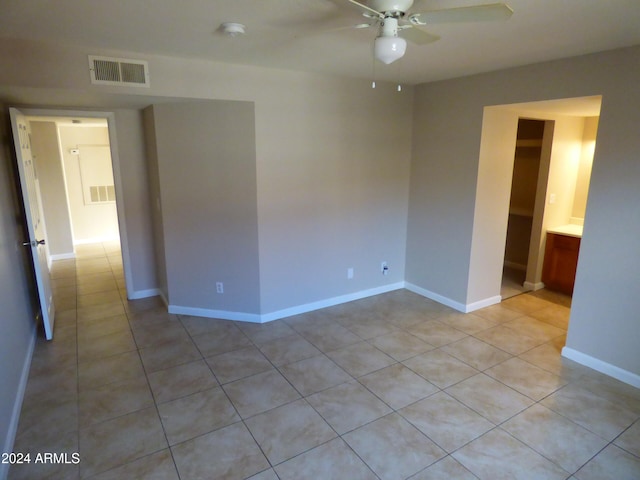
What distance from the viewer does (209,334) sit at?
370 cm

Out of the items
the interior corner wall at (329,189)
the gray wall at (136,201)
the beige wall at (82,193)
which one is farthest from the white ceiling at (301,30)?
the beige wall at (82,193)

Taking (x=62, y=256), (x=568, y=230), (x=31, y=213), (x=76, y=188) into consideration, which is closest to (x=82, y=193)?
(x=76, y=188)

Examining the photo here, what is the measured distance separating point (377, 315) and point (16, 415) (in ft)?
10.2

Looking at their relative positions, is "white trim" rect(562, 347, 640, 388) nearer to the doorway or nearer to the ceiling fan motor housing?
the ceiling fan motor housing

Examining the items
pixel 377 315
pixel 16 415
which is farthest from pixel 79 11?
pixel 377 315

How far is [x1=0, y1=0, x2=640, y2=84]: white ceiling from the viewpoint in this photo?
1979 mm

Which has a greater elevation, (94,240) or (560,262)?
(560,262)

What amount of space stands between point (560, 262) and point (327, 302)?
2904 millimetres

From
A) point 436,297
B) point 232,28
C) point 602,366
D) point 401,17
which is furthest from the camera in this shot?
point 436,297

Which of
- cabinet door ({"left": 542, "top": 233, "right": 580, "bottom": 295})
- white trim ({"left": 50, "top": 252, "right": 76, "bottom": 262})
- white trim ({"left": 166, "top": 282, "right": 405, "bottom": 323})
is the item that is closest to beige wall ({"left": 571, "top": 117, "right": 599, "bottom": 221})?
cabinet door ({"left": 542, "top": 233, "right": 580, "bottom": 295})

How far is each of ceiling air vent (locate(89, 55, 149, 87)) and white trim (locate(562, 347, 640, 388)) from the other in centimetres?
419

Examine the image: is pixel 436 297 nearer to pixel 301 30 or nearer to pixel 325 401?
pixel 325 401

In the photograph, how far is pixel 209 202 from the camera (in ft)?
12.4

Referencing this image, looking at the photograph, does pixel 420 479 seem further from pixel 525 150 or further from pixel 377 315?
pixel 525 150
